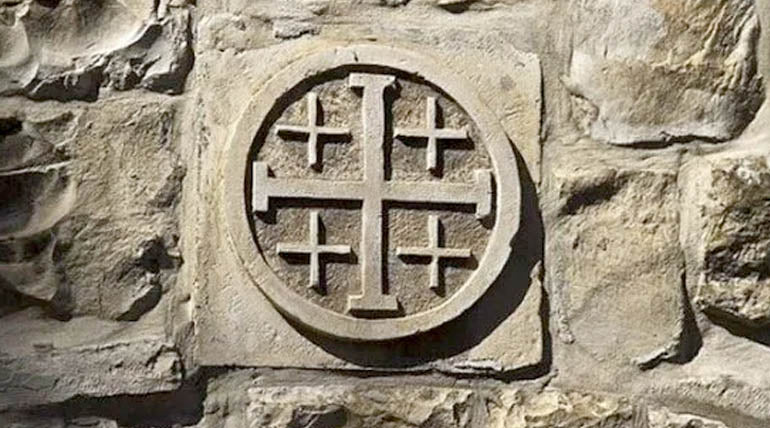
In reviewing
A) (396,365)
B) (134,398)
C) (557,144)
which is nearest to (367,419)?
(396,365)

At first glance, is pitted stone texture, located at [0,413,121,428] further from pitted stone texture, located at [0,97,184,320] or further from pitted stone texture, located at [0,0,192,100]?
pitted stone texture, located at [0,0,192,100]

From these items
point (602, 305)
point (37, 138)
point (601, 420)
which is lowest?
point (601, 420)

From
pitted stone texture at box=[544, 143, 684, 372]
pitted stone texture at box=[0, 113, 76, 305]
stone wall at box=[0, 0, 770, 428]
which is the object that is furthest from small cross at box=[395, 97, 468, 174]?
pitted stone texture at box=[0, 113, 76, 305]

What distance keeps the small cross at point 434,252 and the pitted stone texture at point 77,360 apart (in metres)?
0.25

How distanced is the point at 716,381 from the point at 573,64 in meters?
0.36

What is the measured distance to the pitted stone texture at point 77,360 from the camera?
128cm

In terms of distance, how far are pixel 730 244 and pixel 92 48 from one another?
67 cm

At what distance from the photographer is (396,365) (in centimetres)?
136

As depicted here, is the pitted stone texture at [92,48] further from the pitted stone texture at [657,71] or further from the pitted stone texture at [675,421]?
the pitted stone texture at [675,421]

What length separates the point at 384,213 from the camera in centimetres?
136

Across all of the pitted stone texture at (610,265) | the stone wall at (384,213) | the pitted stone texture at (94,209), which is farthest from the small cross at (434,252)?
the pitted stone texture at (94,209)

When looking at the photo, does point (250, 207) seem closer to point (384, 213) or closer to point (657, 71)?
point (384, 213)

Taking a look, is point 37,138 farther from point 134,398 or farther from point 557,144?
point 557,144

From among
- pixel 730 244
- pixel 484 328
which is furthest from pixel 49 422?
pixel 730 244
